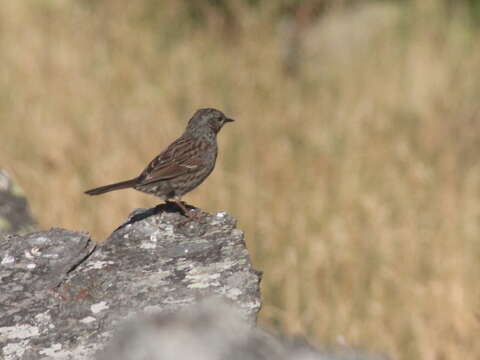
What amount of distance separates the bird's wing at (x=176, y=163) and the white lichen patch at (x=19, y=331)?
7.00 ft

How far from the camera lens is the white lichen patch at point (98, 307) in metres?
3.81

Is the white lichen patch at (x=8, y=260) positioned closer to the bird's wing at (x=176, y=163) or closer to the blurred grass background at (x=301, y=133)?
the bird's wing at (x=176, y=163)

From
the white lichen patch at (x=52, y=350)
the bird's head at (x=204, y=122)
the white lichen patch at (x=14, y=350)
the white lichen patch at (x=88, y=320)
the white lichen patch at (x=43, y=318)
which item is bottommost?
the white lichen patch at (x=14, y=350)

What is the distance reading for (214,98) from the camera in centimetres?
1212

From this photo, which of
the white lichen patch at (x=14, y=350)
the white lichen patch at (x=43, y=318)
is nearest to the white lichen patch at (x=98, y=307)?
the white lichen patch at (x=43, y=318)

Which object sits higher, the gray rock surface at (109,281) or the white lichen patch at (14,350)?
the gray rock surface at (109,281)

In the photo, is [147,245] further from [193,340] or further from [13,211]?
[193,340]

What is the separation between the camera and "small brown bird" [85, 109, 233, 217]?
19.2ft

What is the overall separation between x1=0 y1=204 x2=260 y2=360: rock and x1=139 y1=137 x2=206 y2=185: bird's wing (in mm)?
1408

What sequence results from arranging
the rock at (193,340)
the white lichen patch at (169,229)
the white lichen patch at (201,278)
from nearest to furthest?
1. the rock at (193,340)
2. the white lichen patch at (201,278)
3. the white lichen patch at (169,229)

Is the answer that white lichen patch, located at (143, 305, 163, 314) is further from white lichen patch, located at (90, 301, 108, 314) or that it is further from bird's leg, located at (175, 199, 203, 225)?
bird's leg, located at (175, 199, 203, 225)

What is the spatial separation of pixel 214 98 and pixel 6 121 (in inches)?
94.8

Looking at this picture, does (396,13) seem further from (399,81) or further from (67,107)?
(67,107)

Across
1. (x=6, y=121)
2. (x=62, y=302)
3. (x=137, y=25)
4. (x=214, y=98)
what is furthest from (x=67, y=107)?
(x=62, y=302)
